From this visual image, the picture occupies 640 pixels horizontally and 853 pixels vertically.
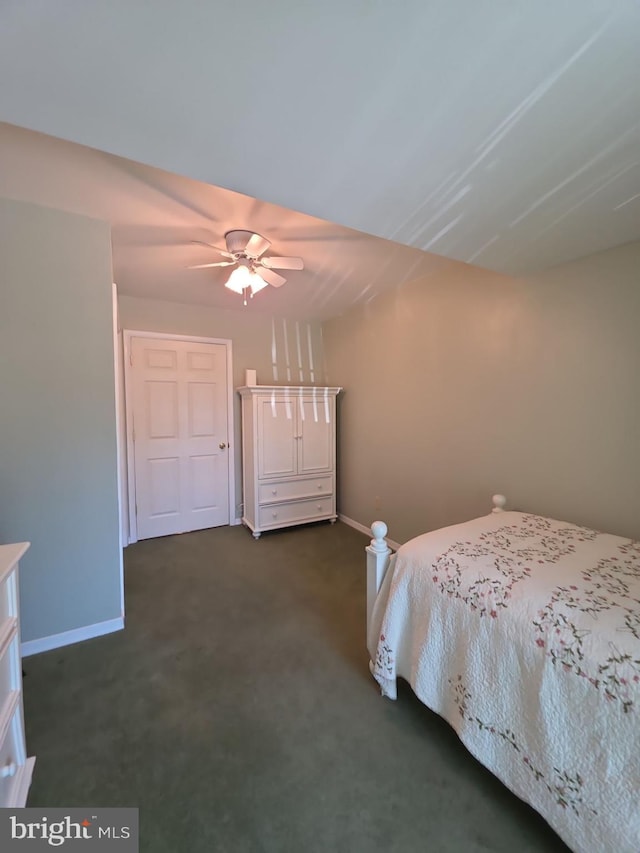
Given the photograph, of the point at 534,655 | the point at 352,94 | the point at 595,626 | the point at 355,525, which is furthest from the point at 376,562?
the point at 355,525

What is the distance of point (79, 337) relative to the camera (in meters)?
1.90

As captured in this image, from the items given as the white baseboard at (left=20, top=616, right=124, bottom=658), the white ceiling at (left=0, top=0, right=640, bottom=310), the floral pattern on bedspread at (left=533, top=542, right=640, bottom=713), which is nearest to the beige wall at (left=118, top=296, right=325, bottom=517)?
the white baseboard at (left=20, top=616, right=124, bottom=658)

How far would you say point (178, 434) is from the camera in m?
3.54

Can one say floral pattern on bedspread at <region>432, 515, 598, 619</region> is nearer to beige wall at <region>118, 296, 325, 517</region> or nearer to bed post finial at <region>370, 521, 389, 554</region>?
bed post finial at <region>370, 521, 389, 554</region>

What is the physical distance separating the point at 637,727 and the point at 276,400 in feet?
10.3

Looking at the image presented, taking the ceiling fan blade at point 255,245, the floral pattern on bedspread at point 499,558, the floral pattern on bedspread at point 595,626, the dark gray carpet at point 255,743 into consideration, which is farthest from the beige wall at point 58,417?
the floral pattern on bedspread at point 595,626

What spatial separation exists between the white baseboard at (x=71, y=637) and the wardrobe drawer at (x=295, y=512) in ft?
5.23

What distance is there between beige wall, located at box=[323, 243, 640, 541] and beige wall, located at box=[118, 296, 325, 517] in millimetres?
778

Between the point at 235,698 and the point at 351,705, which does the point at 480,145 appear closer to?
the point at 351,705

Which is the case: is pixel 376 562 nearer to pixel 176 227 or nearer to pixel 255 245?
pixel 255 245

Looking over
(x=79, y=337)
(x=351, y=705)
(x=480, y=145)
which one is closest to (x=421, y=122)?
(x=480, y=145)

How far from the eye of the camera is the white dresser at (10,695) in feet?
3.29

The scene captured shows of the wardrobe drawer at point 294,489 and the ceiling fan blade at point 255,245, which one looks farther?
the wardrobe drawer at point 294,489

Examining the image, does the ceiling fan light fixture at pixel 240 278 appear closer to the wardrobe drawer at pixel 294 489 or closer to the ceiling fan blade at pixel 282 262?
the ceiling fan blade at pixel 282 262
